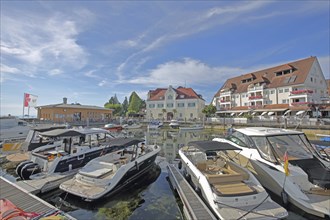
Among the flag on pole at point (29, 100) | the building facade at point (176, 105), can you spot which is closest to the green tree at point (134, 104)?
the building facade at point (176, 105)

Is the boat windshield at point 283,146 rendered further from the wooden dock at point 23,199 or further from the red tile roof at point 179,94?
the red tile roof at point 179,94

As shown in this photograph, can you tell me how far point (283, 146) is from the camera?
7.94 meters

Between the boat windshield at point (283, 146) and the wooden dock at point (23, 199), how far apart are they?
7328mm

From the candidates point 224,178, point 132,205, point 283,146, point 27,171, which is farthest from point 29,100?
point 283,146

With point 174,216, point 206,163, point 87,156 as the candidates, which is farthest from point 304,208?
point 87,156

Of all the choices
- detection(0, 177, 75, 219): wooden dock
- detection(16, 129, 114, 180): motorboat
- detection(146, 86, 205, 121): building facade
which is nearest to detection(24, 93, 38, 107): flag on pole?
detection(16, 129, 114, 180): motorboat

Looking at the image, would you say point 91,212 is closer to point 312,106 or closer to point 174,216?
point 174,216

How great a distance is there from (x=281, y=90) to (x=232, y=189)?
42948mm

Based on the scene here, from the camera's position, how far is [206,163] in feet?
25.9

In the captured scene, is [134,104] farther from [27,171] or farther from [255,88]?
[27,171]

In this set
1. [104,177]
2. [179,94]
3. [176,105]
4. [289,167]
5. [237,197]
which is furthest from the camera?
[179,94]

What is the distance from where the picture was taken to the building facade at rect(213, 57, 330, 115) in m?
37.4

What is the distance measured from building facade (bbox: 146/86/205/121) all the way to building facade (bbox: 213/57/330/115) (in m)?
6.66

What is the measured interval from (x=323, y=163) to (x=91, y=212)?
336 inches
